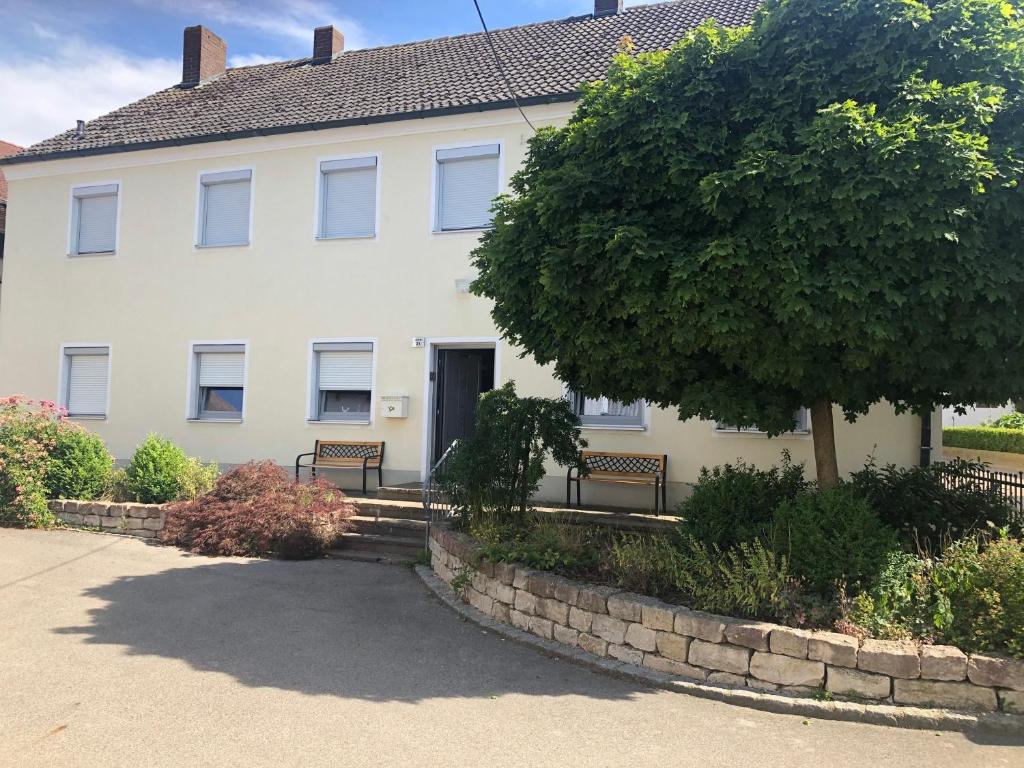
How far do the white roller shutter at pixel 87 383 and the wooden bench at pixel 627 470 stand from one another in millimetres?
8736

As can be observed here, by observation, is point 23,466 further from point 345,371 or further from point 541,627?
point 541,627

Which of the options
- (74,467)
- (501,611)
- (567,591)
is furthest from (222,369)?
(567,591)

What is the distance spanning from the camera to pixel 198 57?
55.2 ft

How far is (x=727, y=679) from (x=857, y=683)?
0.78 meters

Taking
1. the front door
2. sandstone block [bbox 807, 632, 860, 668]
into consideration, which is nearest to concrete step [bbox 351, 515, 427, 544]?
the front door

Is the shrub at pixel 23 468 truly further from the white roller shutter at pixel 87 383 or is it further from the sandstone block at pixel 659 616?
the sandstone block at pixel 659 616

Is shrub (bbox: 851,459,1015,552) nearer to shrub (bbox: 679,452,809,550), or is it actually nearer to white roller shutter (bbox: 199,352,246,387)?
shrub (bbox: 679,452,809,550)

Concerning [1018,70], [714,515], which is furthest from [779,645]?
[1018,70]

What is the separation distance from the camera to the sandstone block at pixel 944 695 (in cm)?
461

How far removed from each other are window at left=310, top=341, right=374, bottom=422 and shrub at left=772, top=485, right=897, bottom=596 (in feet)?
25.4

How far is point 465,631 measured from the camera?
6.44 m

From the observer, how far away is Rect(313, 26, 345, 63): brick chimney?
641 inches

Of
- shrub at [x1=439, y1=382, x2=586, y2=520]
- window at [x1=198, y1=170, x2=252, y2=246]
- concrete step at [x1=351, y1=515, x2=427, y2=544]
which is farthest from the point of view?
window at [x1=198, y1=170, x2=252, y2=246]

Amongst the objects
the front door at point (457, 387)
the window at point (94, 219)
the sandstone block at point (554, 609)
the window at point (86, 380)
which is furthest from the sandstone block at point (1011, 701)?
the window at point (94, 219)
